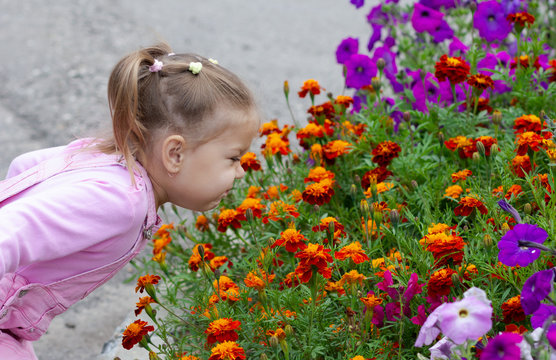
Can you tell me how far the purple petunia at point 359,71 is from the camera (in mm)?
2947

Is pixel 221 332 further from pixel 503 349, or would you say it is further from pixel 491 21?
pixel 491 21

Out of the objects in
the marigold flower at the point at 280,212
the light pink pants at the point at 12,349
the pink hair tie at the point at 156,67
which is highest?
the pink hair tie at the point at 156,67

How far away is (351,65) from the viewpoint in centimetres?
296

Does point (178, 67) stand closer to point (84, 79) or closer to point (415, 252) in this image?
point (415, 252)

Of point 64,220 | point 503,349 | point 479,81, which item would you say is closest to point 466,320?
point 503,349

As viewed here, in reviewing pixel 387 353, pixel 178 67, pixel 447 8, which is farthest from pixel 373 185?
pixel 447 8

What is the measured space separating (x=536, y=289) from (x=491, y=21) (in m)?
1.87

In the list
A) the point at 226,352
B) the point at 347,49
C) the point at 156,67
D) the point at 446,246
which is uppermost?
the point at 156,67

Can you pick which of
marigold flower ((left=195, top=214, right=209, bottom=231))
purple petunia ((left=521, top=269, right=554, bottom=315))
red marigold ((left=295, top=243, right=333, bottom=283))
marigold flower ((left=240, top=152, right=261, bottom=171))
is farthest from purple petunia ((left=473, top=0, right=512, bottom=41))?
purple petunia ((left=521, top=269, right=554, bottom=315))

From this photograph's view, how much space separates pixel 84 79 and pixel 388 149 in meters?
3.48

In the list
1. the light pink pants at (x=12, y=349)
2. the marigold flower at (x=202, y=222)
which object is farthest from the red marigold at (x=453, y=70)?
the light pink pants at (x=12, y=349)

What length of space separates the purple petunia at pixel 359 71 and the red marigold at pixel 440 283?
143 cm

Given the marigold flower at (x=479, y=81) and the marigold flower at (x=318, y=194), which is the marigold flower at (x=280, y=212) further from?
the marigold flower at (x=479, y=81)

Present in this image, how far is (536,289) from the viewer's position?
4.64ft
